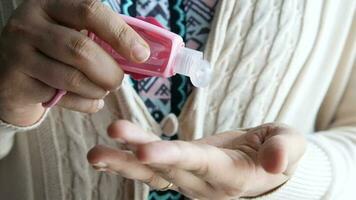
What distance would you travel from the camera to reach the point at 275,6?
0.77 metres

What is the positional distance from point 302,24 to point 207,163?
0.34m

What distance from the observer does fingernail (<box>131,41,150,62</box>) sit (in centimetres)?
51

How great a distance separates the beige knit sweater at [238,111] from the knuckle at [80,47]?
0.19 m

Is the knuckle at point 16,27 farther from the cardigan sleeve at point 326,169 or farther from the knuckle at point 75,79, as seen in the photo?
the cardigan sleeve at point 326,169

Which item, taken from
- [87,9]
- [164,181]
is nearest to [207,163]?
[164,181]

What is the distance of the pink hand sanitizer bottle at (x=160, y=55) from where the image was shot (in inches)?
21.0

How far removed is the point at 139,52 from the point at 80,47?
56 millimetres

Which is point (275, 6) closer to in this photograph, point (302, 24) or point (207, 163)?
point (302, 24)

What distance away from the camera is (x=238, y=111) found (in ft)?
2.60

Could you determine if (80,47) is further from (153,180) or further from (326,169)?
(326,169)

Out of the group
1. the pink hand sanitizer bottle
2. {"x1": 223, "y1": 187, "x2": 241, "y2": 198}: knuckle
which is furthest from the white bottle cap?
{"x1": 223, "y1": 187, "x2": 241, "y2": 198}: knuckle

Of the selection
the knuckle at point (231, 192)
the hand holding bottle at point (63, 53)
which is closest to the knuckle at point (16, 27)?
the hand holding bottle at point (63, 53)

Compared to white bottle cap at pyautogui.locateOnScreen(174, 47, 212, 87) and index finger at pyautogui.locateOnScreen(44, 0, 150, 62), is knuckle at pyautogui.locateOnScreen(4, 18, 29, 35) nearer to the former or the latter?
index finger at pyautogui.locateOnScreen(44, 0, 150, 62)

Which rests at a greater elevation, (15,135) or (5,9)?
(5,9)
